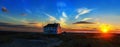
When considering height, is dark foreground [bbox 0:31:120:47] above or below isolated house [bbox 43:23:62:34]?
below

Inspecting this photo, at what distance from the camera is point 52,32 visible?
9681cm

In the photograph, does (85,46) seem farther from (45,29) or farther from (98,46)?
(45,29)

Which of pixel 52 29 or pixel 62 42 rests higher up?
pixel 52 29

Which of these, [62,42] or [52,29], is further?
[52,29]

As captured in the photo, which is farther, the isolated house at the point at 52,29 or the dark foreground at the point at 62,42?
the isolated house at the point at 52,29

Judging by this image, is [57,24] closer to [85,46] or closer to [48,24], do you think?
[48,24]

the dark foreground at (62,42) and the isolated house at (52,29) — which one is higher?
the isolated house at (52,29)

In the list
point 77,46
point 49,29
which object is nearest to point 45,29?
point 49,29

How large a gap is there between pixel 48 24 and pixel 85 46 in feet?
233

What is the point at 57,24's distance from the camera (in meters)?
98.6

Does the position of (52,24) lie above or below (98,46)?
above

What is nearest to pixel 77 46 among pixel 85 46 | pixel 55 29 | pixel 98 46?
pixel 85 46

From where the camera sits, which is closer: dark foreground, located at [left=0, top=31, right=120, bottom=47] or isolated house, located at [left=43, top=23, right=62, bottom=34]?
dark foreground, located at [left=0, top=31, right=120, bottom=47]

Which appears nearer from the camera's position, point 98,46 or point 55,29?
point 98,46
